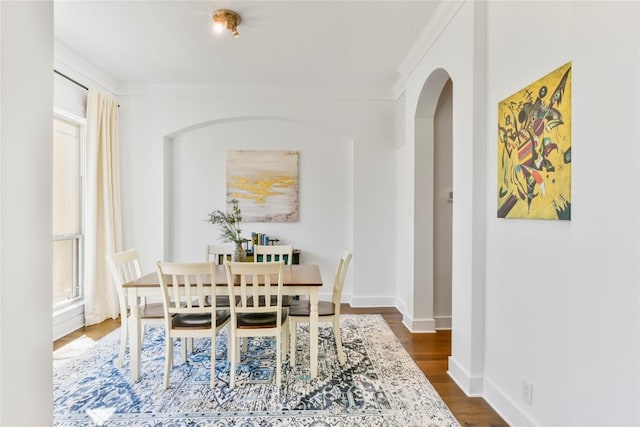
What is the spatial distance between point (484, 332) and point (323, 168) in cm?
303

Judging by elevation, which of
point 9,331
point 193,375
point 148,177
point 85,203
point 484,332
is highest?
point 148,177

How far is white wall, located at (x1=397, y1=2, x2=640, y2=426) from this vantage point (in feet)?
3.48

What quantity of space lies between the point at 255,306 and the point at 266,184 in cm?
253

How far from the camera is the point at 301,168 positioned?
15.7 ft

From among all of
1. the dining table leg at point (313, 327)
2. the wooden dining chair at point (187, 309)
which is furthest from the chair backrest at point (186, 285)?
the dining table leg at point (313, 327)

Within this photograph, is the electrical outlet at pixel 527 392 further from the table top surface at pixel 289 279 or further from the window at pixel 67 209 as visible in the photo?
the window at pixel 67 209

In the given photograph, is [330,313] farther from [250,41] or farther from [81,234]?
[81,234]

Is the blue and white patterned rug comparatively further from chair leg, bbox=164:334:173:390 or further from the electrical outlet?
the electrical outlet

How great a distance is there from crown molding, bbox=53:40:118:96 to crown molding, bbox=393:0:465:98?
345 centimetres

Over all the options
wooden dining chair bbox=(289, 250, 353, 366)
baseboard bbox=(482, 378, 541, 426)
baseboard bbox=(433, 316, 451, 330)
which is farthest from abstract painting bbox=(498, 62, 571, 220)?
baseboard bbox=(433, 316, 451, 330)

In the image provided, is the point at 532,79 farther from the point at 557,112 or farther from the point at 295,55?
the point at 295,55

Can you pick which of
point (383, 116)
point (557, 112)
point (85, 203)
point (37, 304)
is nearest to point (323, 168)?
point (383, 116)

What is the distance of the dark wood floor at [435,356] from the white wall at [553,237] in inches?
3.5

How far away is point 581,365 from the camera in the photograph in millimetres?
1197
